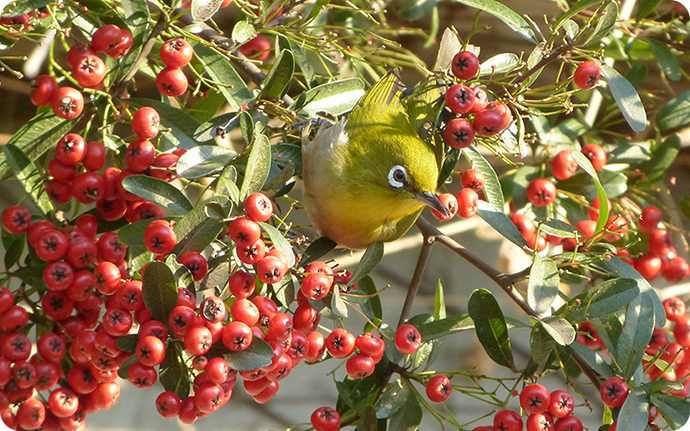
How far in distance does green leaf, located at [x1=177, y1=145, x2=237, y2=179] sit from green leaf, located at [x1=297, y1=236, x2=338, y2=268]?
31cm

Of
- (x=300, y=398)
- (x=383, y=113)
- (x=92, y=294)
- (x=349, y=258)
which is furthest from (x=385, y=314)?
(x=92, y=294)

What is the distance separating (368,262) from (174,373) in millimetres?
481

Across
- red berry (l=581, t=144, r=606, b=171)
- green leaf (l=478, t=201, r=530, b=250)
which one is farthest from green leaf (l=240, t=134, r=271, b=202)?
red berry (l=581, t=144, r=606, b=171)

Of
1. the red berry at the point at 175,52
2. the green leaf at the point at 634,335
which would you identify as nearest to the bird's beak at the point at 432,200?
the green leaf at the point at 634,335

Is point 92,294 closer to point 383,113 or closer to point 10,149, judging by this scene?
point 10,149

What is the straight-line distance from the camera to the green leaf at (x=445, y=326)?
1.61m

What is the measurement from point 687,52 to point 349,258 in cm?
149

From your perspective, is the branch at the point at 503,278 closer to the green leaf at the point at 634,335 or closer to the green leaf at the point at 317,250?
the green leaf at the point at 634,335

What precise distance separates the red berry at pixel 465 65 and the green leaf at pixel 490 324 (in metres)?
0.50

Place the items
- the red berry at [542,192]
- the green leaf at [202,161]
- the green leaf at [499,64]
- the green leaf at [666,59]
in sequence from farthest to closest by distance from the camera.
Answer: the green leaf at [666,59], the red berry at [542,192], the green leaf at [499,64], the green leaf at [202,161]

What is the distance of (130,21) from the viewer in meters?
1.42

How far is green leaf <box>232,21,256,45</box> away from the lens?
60.2 inches

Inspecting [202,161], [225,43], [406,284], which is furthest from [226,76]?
[406,284]

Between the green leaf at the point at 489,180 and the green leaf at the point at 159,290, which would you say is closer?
the green leaf at the point at 159,290
